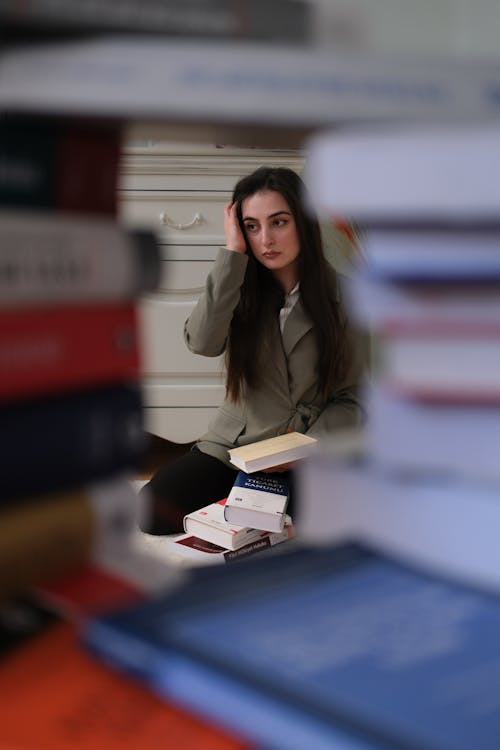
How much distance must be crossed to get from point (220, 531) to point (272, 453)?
152mm

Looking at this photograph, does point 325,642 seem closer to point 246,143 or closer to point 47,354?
point 47,354

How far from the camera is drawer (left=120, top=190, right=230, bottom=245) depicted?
2.70m

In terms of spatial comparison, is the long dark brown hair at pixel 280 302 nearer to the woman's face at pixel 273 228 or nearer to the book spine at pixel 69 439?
the woman's face at pixel 273 228

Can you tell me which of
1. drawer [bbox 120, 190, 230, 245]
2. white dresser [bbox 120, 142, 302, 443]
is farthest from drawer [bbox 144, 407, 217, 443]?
drawer [bbox 120, 190, 230, 245]

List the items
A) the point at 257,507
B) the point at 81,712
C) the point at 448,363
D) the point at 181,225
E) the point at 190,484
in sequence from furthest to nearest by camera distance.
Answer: the point at 181,225 < the point at 190,484 < the point at 257,507 < the point at 448,363 < the point at 81,712

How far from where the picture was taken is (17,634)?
331 mm

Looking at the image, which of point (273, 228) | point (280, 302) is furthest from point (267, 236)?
point (280, 302)

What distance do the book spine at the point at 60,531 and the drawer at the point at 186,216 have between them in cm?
236

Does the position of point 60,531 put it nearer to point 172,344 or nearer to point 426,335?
point 426,335

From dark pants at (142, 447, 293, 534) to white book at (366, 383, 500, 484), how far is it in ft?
4.55

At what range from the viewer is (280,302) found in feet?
6.95

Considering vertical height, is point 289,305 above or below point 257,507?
above

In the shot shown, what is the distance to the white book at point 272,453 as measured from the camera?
53.9 inches

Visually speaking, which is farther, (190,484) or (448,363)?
(190,484)
